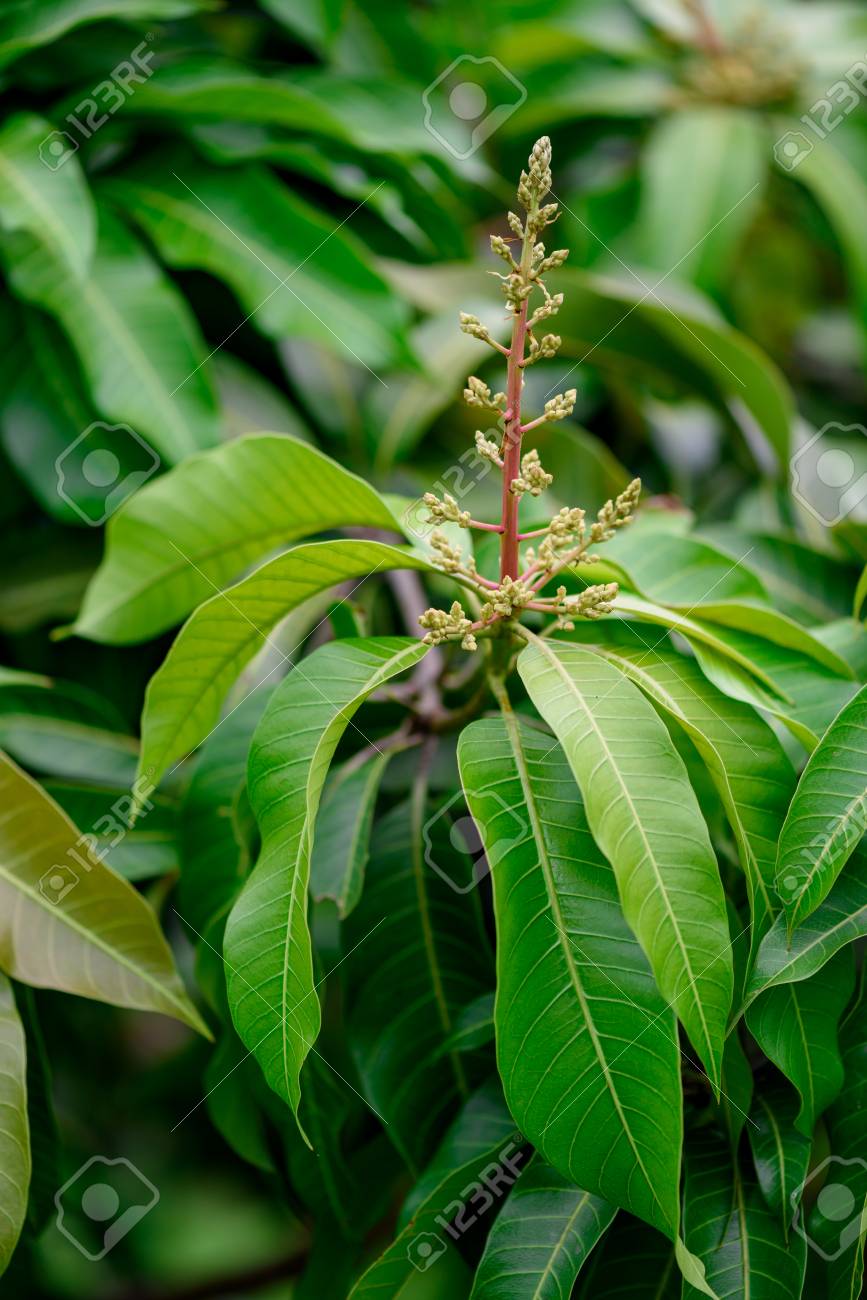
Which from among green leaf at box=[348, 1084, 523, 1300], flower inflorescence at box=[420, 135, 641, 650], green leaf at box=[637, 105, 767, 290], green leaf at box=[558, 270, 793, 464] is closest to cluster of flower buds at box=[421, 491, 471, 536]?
flower inflorescence at box=[420, 135, 641, 650]

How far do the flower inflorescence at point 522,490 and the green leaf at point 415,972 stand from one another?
0.43 ft

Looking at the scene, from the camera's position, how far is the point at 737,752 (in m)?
0.52

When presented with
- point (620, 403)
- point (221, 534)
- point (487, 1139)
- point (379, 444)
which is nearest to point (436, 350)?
point (379, 444)

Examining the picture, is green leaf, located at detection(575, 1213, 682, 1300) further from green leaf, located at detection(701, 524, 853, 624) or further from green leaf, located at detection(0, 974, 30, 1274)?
green leaf, located at detection(701, 524, 853, 624)

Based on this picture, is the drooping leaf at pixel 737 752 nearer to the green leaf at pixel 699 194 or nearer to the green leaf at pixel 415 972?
the green leaf at pixel 415 972

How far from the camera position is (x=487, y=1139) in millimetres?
560

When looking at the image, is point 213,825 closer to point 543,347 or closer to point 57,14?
point 543,347

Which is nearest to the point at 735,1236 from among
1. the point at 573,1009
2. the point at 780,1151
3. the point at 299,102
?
the point at 780,1151

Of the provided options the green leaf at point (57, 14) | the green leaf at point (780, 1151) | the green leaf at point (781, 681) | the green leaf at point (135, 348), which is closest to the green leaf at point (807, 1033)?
the green leaf at point (780, 1151)

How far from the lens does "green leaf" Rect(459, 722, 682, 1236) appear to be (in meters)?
0.46

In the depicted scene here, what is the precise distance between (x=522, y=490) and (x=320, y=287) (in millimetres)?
421

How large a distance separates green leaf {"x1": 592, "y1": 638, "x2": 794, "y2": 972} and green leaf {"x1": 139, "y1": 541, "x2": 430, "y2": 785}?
0.42 ft

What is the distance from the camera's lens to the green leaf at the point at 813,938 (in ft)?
1.55

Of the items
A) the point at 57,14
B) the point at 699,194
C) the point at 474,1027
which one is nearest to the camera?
the point at 474,1027
